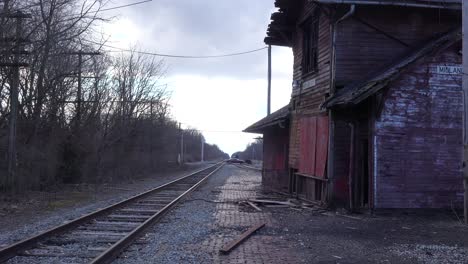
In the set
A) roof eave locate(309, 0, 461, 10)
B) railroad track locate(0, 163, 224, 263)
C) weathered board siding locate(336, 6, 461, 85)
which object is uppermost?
roof eave locate(309, 0, 461, 10)

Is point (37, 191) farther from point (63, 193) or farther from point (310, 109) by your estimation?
point (310, 109)

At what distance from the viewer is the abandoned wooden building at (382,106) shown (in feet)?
44.1

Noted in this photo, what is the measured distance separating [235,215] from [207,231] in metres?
3.06

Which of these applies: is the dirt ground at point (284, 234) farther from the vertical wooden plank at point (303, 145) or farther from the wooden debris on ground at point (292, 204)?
the vertical wooden plank at point (303, 145)

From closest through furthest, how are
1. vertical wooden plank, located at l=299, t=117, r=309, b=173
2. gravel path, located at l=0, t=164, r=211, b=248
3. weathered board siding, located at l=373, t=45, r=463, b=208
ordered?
1. gravel path, located at l=0, t=164, r=211, b=248
2. weathered board siding, located at l=373, t=45, r=463, b=208
3. vertical wooden plank, located at l=299, t=117, r=309, b=173

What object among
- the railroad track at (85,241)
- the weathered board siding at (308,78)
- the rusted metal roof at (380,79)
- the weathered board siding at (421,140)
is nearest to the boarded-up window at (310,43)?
the weathered board siding at (308,78)

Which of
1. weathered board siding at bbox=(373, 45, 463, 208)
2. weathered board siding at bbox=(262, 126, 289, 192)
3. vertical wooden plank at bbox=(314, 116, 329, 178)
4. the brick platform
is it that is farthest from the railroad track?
weathered board siding at bbox=(262, 126, 289, 192)

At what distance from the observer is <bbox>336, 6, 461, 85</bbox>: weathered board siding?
49.2 feet

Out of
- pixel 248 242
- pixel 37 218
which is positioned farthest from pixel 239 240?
pixel 37 218

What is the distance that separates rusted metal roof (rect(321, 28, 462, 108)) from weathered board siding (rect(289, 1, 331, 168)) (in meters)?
1.46

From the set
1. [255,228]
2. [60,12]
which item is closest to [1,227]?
[255,228]

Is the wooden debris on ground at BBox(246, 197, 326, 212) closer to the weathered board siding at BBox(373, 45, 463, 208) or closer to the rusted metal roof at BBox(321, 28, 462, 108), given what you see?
the weathered board siding at BBox(373, 45, 463, 208)

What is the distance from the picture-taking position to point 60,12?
2114cm

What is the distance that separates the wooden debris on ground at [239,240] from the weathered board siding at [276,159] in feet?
33.9
